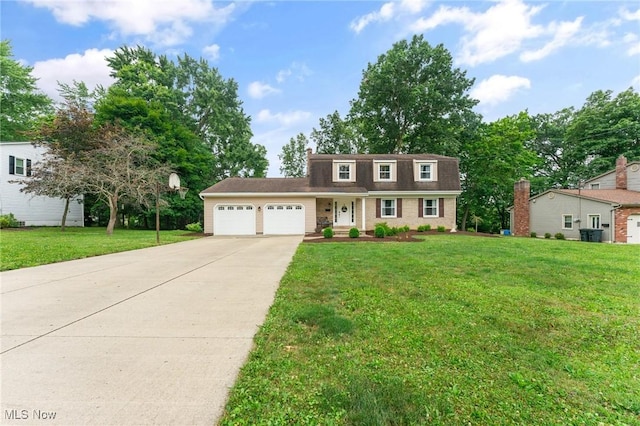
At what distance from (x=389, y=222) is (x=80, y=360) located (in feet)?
58.2

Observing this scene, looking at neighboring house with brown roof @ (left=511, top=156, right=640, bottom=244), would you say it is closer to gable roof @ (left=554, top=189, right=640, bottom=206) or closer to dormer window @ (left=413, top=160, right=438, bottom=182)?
gable roof @ (left=554, top=189, right=640, bottom=206)

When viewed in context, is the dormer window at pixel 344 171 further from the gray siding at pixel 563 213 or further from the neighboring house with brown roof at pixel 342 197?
the gray siding at pixel 563 213

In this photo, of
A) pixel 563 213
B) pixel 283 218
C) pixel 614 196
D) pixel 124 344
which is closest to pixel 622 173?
pixel 614 196

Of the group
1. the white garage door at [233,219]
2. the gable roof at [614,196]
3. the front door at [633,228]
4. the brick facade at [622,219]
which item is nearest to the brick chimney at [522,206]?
the gable roof at [614,196]

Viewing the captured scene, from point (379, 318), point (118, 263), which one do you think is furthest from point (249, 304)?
point (118, 263)

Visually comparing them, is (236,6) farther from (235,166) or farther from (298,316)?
(235,166)

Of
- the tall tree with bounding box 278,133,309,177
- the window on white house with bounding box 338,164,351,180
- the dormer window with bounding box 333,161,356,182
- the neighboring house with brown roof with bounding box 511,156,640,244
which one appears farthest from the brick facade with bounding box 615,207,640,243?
the tall tree with bounding box 278,133,309,177

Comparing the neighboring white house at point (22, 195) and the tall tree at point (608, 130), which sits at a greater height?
the tall tree at point (608, 130)

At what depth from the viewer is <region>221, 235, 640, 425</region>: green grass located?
78.7 inches

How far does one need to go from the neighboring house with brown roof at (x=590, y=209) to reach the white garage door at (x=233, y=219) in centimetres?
2088

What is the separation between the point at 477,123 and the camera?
27328 mm

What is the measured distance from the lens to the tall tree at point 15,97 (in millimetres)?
27391

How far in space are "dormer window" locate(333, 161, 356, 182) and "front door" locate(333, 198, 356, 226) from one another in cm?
165

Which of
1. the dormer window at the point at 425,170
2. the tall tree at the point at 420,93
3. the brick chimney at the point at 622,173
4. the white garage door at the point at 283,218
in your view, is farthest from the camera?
the tall tree at the point at 420,93
